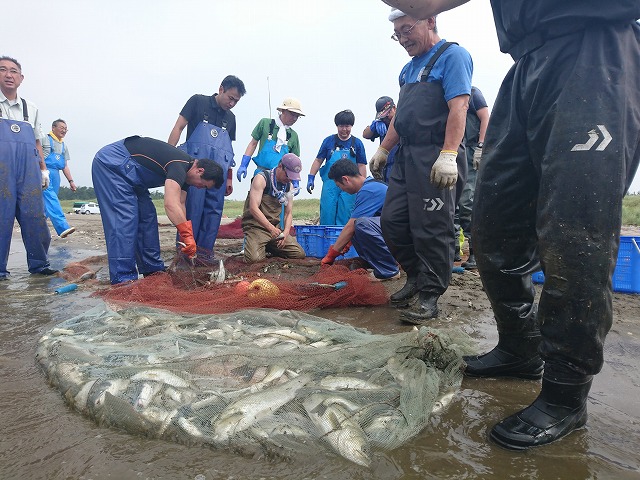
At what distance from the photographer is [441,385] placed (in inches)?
89.7

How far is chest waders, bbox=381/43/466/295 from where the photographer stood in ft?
12.6

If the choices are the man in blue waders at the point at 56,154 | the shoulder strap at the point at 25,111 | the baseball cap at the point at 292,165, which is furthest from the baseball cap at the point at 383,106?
the man in blue waders at the point at 56,154

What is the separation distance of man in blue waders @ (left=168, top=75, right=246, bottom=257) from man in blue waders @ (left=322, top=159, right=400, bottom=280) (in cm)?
231

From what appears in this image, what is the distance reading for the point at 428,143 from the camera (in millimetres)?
3932

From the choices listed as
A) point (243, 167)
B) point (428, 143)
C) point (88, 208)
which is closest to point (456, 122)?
point (428, 143)

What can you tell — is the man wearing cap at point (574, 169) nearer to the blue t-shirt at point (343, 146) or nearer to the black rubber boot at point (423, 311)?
the black rubber boot at point (423, 311)

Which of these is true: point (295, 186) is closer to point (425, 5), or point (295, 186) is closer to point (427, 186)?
point (427, 186)

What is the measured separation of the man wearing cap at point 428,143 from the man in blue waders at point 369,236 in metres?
1.32

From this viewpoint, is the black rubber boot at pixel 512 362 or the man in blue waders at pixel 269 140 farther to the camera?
the man in blue waders at pixel 269 140

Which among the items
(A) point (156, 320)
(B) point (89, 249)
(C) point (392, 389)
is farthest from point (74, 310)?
(B) point (89, 249)

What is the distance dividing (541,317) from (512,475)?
2.11ft

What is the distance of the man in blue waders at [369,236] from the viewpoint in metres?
5.45

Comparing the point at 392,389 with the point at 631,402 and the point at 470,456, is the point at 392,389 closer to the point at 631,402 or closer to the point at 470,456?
the point at 470,456

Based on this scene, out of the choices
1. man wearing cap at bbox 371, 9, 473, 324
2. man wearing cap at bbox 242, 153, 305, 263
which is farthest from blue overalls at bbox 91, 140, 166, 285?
man wearing cap at bbox 371, 9, 473, 324
